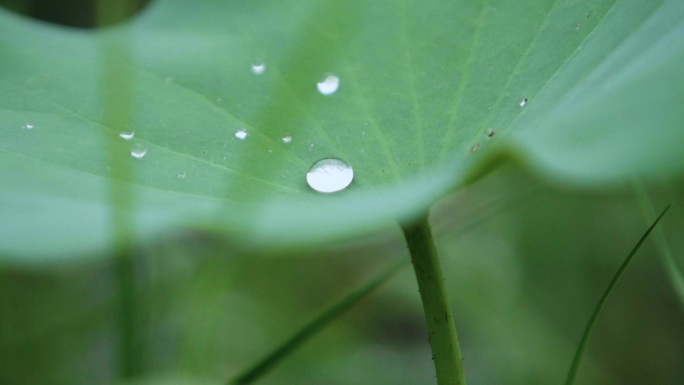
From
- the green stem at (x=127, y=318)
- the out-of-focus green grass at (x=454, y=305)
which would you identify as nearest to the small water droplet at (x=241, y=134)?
the green stem at (x=127, y=318)

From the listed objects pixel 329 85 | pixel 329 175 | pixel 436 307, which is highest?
pixel 329 85

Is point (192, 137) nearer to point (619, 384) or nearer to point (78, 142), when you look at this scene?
point (78, 142)

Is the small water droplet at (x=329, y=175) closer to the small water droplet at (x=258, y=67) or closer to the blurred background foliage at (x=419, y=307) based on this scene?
the small water droplet at (x=258, y=67)

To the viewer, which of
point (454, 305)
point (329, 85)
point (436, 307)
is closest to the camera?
point (436, 307)

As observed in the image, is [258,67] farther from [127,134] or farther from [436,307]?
[436,307]

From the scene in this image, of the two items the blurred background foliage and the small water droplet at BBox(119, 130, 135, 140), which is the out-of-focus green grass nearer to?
the blurred background foliage

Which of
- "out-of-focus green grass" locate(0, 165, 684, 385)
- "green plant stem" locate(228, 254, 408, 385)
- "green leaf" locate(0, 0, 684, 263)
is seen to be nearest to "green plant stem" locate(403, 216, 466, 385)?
"green leaf" locate(0, 0, 684, 263)

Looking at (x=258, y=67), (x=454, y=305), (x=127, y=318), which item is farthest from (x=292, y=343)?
(x=454, y=305)
